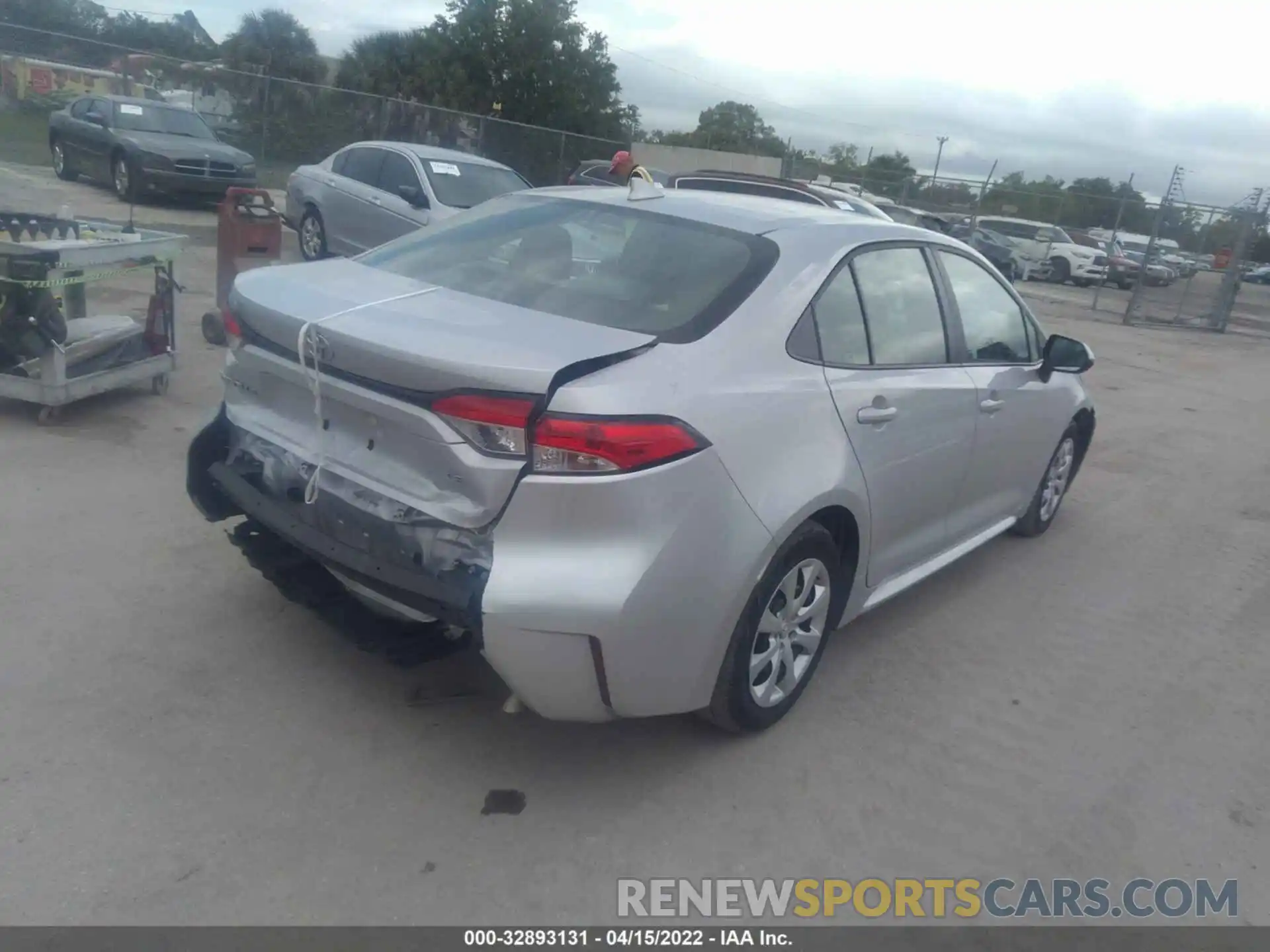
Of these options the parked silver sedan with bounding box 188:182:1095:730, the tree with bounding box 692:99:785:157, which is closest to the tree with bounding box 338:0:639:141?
the tree with bounding box 692:99:785:157

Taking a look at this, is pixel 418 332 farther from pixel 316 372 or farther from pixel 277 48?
pixel 277 48

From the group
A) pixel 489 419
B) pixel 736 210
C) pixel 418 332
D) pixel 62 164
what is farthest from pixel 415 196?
→ pixel 62 164

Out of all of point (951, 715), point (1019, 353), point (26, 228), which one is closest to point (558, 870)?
point (951, 715)

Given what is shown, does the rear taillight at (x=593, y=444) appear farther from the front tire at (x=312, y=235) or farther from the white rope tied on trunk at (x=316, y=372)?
the front tire at (x=312, y=235)

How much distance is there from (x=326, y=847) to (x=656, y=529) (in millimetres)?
1243

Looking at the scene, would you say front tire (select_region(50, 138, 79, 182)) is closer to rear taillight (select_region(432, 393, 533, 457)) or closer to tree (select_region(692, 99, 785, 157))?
rear taillight (select_region(432, 393, 533, 457))

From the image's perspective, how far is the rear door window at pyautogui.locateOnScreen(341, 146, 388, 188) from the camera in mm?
12422

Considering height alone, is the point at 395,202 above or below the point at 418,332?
below

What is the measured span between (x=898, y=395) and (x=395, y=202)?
30.0ft

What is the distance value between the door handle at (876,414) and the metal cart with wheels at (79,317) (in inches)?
170

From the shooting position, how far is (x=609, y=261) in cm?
375

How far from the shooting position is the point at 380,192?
478 inches

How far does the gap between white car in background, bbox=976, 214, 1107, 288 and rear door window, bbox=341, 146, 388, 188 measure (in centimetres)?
2096
